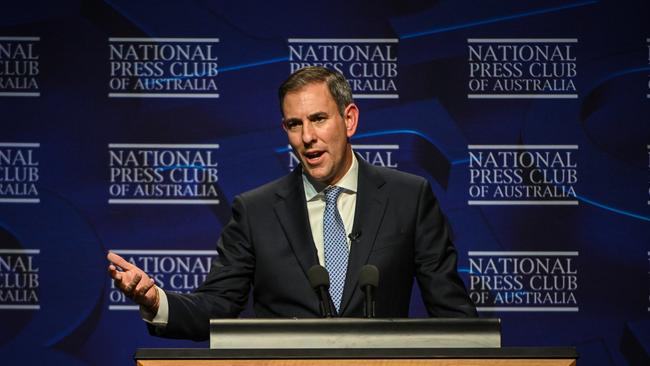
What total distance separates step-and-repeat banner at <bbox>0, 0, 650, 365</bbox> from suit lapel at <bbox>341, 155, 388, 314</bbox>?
1.40 meters

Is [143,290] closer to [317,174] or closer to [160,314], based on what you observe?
[160,314]

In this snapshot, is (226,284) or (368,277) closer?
(368,277)

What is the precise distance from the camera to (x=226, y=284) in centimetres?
328

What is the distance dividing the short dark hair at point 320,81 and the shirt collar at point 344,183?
0.78 feet

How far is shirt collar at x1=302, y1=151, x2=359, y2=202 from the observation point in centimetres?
338

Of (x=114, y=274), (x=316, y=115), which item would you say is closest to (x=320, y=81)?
(x=316, y=115)

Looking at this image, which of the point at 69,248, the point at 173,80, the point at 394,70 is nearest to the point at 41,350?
the point at 69,248

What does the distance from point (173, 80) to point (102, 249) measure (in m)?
0.90

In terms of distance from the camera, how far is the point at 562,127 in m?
4.77

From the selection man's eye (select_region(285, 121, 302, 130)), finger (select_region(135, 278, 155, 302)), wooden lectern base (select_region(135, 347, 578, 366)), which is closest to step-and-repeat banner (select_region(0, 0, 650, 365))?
man's eye (select_region(285, 121, 302, 130))

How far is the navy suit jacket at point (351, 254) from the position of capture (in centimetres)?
320

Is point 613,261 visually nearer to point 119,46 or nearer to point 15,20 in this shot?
point 119,46

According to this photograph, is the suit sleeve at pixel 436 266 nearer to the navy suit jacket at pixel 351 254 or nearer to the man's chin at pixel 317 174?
the navy suit jacket at pixel 351 254

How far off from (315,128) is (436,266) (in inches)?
24.3
